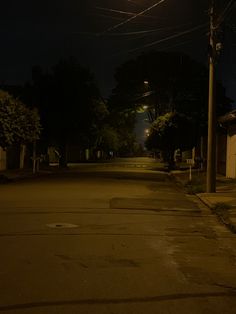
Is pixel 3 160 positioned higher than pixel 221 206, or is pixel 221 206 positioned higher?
pixel 3 160

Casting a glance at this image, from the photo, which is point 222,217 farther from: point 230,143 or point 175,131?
point 175,131

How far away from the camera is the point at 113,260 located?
9492 millimetres

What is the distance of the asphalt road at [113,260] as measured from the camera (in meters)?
6.96

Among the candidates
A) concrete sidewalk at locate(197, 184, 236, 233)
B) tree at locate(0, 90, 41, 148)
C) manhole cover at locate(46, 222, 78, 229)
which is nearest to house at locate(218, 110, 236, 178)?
concrete sidewalk at locate(197, 184, 236, 233)

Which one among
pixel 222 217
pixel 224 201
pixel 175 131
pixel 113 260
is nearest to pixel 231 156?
pixel 224 201

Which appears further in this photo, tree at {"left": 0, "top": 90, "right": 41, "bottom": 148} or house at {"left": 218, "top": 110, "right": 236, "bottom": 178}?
house at {"left": 218, "top": 110, "right": 236, "bottom": 178}

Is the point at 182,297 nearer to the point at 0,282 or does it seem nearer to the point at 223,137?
the point at 0,282

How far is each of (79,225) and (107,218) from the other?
154cm

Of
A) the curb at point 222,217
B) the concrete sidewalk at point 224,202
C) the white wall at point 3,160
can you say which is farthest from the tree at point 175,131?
the curb at point 222,217

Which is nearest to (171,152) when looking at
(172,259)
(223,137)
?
(223,137)

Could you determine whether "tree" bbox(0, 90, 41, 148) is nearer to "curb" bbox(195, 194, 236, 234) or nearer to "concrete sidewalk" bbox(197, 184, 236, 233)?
"concrete sidewalk" bbox(197, 184, 236, 233)

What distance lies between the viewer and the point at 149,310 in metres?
6.64

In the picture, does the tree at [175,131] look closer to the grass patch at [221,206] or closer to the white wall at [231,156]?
the white wall at [231,156]

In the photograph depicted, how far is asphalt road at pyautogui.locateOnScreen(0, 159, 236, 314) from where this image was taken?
696 cm
